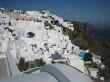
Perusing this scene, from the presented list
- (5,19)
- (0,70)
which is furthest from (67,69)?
(5,19)

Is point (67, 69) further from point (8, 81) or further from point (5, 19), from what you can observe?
point (5, 19)

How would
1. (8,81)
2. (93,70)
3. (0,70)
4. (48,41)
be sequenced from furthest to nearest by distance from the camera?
(48,41) < (93,70) < (0,70) < (8,81)

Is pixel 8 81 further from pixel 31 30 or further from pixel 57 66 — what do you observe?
pixel 31 30

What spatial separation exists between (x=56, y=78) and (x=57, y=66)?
365 mm

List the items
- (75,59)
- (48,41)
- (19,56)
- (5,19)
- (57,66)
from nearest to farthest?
(57,66) < (19,56) < (75,59) < (48,41) < (5,19)

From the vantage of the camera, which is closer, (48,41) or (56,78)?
(56,78)

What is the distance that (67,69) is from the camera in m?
5.00

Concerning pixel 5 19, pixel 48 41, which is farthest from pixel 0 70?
pixel 5 19

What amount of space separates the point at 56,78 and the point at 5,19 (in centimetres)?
2983

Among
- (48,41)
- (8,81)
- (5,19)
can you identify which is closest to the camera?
(8,81)

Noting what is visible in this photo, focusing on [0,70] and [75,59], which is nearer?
[0,70]

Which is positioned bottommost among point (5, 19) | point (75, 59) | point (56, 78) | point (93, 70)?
point (93, 70)

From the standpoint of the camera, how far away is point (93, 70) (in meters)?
22.2

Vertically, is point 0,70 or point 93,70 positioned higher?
point 0,70
